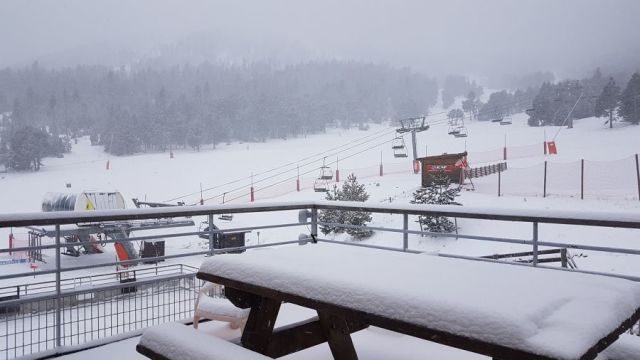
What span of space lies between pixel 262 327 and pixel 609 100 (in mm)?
21461

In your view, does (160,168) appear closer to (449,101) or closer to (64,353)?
(449,101)

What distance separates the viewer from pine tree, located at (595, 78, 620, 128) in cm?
1786

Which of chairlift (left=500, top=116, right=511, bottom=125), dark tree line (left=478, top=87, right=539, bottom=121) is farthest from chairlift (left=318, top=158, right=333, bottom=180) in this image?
dark tree line (left=478, top=87, right=539, bottom=121)

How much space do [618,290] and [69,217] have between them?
280cm

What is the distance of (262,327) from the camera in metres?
1.59

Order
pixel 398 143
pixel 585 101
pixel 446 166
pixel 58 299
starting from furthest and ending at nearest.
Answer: pixel 398 143 → pixel 585 101 → pixel 446 166 → pixel 58 299

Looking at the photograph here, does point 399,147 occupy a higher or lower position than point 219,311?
higher

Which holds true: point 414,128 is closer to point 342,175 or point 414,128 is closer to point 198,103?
point 342,175

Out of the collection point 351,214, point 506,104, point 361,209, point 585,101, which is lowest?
point 351,214

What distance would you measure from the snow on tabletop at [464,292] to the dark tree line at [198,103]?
31908 mm

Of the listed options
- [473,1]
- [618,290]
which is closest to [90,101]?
[618,290]

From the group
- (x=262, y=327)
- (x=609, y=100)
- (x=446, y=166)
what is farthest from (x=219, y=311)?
(x=609, y=100)

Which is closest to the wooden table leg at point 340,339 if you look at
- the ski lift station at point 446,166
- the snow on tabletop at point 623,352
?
the snow on tabletop at point 623,352

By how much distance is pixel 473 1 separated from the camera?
55.7 metres
